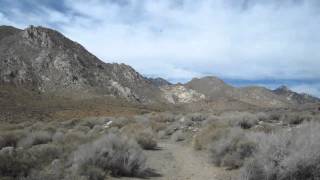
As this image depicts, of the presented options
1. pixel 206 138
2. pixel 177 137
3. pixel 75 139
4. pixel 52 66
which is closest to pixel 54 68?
pixel 52 66

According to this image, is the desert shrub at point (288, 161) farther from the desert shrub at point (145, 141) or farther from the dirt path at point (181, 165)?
the desert shrub at point (145, 141)

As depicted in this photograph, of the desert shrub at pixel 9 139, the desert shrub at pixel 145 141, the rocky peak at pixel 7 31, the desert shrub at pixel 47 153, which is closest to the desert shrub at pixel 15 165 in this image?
the desert shrub at pixel 47 153

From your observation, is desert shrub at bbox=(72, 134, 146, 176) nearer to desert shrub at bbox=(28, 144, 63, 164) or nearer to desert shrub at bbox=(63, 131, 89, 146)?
desert shrub at bbox=(28, 144, 63, 164)

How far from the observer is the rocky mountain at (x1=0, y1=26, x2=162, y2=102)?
104m

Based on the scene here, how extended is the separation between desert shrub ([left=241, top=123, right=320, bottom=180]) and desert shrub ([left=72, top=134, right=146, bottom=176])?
409cm

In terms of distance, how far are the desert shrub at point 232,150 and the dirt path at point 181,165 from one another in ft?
1.30

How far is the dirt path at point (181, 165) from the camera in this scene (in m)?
13.2

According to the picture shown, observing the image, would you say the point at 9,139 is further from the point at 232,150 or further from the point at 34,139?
the point at 232,150

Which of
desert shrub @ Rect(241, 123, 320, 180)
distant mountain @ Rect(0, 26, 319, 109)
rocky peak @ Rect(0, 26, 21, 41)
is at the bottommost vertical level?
desert shrub @ Rect(241, 123, 320, 180)

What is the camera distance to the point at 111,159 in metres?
A: 13.0

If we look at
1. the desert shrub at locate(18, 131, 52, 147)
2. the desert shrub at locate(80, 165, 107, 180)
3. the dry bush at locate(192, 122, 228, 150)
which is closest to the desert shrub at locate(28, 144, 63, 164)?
the desert shrub at locate(80, 165, 107, 180)

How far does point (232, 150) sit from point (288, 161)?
4.65 m

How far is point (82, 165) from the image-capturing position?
1166 cm

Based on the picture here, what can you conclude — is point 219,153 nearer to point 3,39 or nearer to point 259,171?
point 259,171
